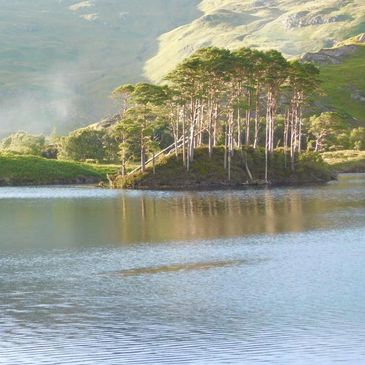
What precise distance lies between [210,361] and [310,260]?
20666 mm

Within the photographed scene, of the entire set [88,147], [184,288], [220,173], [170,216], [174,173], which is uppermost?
[88,147]

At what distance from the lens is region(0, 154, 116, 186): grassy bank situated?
133 meters

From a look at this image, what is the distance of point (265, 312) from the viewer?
31547 mm

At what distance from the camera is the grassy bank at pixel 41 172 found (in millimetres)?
132875

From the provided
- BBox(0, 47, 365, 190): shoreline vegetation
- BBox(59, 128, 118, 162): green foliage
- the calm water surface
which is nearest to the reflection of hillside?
the calm water surface

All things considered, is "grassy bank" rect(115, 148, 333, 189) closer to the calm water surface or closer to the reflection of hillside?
the reflection of hillside

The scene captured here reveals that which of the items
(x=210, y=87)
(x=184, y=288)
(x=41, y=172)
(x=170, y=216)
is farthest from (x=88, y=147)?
(x=184, y=288)

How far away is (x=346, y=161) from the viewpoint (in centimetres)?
17038

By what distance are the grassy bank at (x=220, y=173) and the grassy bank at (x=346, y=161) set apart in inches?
1698

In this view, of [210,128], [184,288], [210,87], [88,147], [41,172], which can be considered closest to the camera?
[184,288]

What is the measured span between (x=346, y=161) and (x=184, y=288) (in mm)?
A: 139245

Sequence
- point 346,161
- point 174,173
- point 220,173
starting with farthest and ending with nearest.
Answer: point 346,161, point 220,173, point 174,173

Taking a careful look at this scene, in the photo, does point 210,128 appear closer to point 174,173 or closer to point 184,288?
point 174,173

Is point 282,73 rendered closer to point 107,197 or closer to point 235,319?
point 107,197
